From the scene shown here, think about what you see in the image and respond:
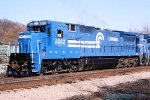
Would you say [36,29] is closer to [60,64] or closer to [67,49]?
[67,49]

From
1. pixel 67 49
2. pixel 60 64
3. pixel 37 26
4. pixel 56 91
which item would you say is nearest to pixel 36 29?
pixel 37 26

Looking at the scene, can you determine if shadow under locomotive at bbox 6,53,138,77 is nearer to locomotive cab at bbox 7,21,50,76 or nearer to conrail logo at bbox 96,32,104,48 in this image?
locomotive cab at bbox 7,21,50,76

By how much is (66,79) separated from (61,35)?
4.98 m

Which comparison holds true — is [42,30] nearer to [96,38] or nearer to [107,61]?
[96,38]

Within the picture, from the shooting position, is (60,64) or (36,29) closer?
(36,29)

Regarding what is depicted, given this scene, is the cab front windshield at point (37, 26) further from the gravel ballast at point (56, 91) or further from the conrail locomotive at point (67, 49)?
the gravel ballast at point (56, 91)

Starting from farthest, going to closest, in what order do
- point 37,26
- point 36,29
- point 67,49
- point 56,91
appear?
point 67,49
point 36,29
point 37,26
point 56,91

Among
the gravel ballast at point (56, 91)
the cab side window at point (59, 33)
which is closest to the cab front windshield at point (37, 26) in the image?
the cab side window at point (59, 33)

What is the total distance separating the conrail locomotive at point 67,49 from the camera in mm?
18641

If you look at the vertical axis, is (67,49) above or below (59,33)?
below

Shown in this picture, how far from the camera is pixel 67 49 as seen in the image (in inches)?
839

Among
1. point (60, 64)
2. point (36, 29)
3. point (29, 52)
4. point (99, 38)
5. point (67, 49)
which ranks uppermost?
point (36, 29)

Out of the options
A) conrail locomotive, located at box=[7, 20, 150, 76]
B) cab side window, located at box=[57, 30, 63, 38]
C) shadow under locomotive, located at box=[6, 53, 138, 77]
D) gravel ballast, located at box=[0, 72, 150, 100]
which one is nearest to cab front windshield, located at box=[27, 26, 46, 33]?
conrail locomotive, located at box=[7, 20, 150, 76]

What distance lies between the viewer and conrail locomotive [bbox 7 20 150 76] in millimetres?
18641
